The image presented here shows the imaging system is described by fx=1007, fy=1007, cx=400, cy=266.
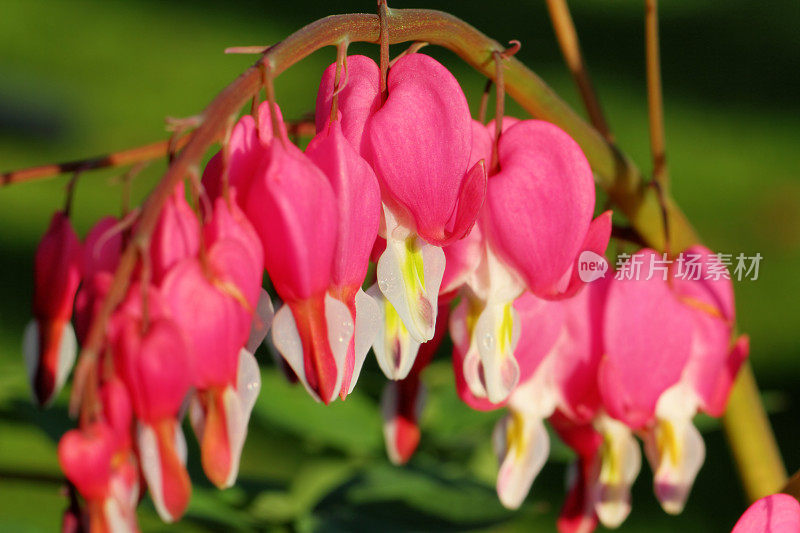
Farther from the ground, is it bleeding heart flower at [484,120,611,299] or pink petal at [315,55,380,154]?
pink petal at [315,55,380,154]

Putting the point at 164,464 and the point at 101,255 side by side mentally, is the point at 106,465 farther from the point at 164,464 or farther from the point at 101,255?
the point at 101,255

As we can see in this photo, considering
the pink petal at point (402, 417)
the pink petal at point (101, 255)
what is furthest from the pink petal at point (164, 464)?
the pink petal at point (402, 417)

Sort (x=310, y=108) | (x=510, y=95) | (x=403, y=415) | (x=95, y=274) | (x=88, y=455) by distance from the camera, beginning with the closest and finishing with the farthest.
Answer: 1. (x=88, y=455)
2. (x=95, y=274)
3. (x=510, y=95)
4. (x=403, y=415)
5. (x=310, y=108)

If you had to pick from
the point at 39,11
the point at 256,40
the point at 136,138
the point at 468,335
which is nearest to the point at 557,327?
the point at 468,335

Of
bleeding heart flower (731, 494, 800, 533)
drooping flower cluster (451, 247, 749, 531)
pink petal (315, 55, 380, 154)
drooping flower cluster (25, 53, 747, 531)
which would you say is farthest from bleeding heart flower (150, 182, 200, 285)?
bleeding heart flower (731, 494, 800, 533)

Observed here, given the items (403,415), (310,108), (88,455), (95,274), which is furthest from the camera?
(310,108)

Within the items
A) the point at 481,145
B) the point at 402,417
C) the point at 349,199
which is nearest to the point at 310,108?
the point at 402,417

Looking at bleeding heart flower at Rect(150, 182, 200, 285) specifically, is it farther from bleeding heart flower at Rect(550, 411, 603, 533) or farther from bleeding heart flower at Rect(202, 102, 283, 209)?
bleeding heart flower at Rect(550, 411, 603, 533)
